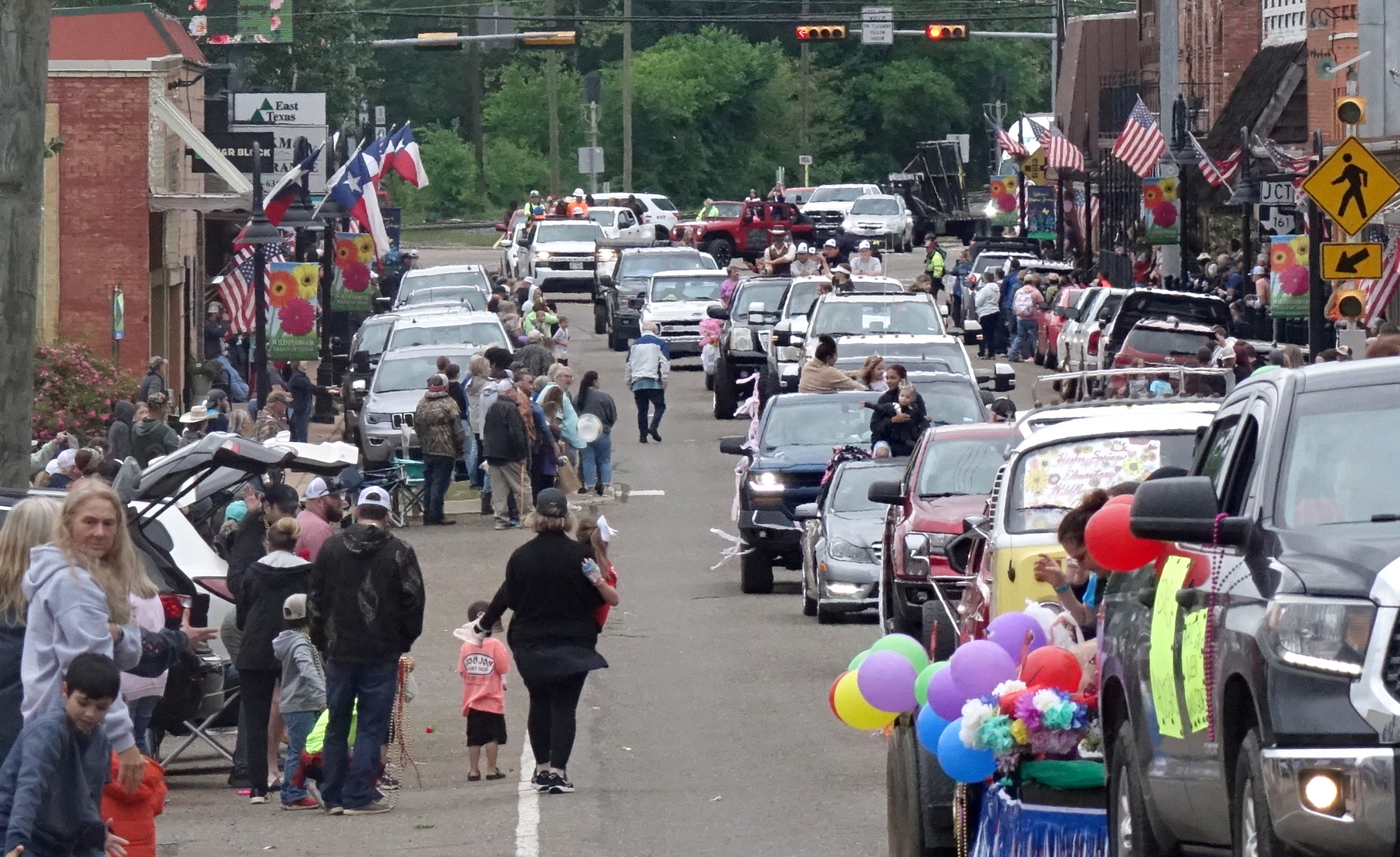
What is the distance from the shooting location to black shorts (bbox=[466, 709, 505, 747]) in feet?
42.1

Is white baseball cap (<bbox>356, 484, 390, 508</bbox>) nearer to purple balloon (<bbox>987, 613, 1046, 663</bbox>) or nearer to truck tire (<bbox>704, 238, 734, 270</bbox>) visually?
purple balloon (<bbox>987, 613, 1046, 663</bbox>)

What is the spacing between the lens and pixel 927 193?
7600cm

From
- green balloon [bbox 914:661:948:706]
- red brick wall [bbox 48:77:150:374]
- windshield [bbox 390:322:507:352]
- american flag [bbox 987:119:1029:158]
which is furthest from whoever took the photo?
american flag [bbox 987:119:1029:158]

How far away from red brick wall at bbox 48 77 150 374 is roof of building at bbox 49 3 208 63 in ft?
14.0

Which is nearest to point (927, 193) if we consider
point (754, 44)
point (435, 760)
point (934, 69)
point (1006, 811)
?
point (934, 69)

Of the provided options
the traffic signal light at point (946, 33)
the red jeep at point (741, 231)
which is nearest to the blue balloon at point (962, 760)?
the traffic signal light at point (946, 33)

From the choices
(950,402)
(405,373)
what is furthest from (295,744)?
(405,373)

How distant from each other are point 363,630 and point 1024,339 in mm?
32147

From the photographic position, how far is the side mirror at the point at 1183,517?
607cm

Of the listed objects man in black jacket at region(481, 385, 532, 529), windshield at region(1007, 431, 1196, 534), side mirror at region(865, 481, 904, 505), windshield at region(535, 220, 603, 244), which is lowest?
man in black jacket at region(481, 385, 532, 529)

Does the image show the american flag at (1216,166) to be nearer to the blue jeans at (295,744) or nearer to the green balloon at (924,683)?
the blue jeans at (295,744)

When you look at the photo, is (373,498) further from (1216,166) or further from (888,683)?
(1216,166)

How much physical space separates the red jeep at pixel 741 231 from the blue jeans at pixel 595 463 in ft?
105

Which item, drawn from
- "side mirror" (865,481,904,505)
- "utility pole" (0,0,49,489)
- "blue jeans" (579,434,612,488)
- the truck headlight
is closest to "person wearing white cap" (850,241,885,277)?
"blue jeans" (579,434,612,488)
